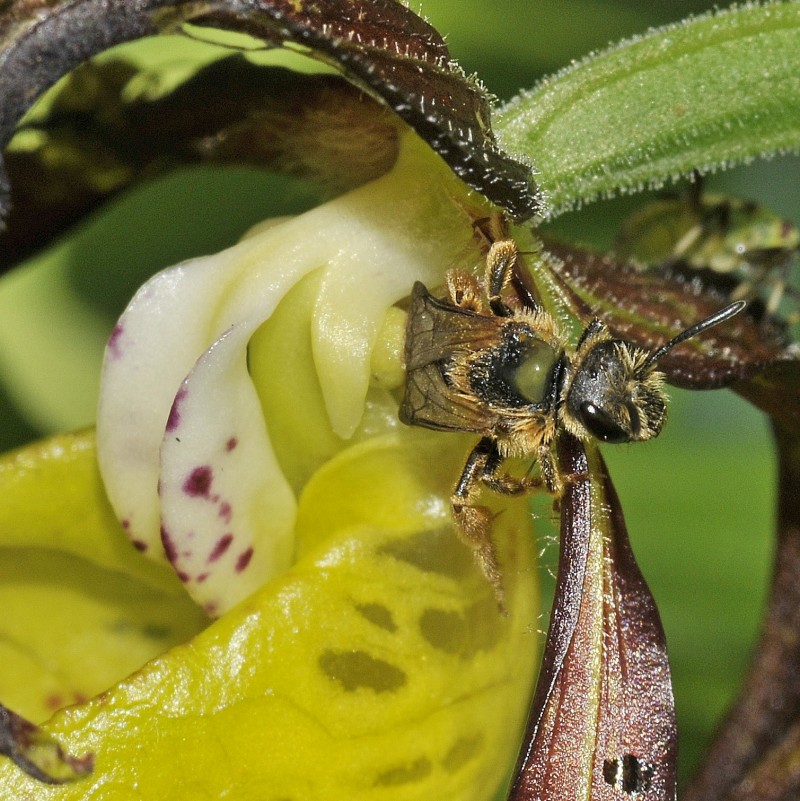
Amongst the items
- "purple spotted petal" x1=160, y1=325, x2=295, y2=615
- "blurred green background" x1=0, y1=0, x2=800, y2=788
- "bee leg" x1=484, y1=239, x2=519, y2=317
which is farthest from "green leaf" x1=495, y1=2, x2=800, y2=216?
"blurred green background" x1=0, y1=0, x2=800, y2=788

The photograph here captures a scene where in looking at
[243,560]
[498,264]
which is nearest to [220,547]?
[243,560]

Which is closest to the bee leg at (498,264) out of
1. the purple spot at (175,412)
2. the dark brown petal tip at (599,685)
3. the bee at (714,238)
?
the dark brown petal tip at (599,685)

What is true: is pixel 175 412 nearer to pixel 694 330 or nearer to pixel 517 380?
pixel 517 380

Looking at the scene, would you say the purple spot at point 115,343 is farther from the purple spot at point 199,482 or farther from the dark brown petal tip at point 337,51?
the dark brown petal tip at point 337,51

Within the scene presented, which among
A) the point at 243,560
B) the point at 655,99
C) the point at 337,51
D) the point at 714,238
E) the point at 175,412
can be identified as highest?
the point at 337,51

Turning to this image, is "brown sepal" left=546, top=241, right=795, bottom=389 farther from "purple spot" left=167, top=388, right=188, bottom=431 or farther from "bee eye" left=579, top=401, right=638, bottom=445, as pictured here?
"purple spot" left=167, top=388, right=188, bottom=431

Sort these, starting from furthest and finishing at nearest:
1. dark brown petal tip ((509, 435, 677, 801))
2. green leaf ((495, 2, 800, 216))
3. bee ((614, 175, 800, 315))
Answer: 1. bee ((614, 175, 800, 315))
2. green leaf ((495, 2, 800, 216))
3. dark brown petal tip ((509, 435, 677, 801))
